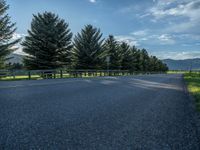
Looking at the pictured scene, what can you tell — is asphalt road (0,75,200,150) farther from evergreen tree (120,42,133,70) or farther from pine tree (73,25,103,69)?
evergreen tree (120,42,133,70)

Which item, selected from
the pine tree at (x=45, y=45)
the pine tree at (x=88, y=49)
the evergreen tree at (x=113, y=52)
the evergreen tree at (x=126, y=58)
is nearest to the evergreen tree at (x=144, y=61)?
the evergreen tree at (x=126, y=58)

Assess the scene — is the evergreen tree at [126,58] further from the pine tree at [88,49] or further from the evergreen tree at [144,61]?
the evergreen tree at [144,61]

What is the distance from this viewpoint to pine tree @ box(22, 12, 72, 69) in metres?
30.1

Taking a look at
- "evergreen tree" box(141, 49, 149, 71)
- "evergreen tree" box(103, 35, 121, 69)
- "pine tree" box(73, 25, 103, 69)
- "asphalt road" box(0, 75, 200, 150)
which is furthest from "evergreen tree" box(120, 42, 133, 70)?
"asphalt road" box(0, 75, 200, 150)

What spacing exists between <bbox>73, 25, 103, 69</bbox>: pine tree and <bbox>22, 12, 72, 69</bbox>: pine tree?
23.0 ft

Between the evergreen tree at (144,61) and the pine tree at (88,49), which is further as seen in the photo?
the evergreen tree at (144,61)

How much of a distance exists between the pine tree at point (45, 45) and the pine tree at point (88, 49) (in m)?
7.00

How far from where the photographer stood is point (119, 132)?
3.85m

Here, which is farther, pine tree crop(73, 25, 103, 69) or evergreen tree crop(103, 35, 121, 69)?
evergreen tree crop(103, 35, 121, 69)

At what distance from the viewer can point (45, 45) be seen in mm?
30438

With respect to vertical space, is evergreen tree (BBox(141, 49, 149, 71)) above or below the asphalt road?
above

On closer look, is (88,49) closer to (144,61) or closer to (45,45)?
(45,45)

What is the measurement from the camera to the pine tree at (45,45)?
1184 inches

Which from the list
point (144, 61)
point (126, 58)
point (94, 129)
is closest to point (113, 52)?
point (126, 58)
